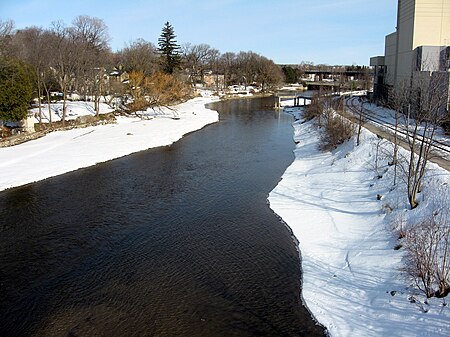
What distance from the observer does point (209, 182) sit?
17906 mm

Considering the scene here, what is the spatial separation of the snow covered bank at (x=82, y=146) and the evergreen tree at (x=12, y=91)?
2.01m

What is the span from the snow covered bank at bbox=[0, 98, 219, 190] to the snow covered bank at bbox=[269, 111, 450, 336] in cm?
1083

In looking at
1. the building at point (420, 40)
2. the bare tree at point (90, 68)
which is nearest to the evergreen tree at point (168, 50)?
the bare tree at point (90, 68)

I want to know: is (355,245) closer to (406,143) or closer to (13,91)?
(406,143)

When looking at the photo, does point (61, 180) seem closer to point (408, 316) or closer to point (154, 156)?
point (154, 156)

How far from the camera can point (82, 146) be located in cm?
2516

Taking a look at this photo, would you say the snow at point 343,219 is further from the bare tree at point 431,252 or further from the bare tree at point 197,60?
the bare tree at point 197,60

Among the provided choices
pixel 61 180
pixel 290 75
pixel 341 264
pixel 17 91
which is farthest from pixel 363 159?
pixel 290 75

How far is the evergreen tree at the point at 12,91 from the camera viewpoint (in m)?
24.0

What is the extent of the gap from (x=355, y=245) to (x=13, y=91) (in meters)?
21.9

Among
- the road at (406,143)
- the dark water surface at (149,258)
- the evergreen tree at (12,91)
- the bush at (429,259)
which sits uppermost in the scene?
the evergreen tree at (12,91)

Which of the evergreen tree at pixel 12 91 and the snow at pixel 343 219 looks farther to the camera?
the evergreen tree at pixel 12 91

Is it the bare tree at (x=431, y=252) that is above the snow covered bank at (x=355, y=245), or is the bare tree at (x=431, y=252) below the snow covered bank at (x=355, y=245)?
above

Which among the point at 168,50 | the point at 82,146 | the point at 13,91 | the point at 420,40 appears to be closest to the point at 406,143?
the point at 420,40
